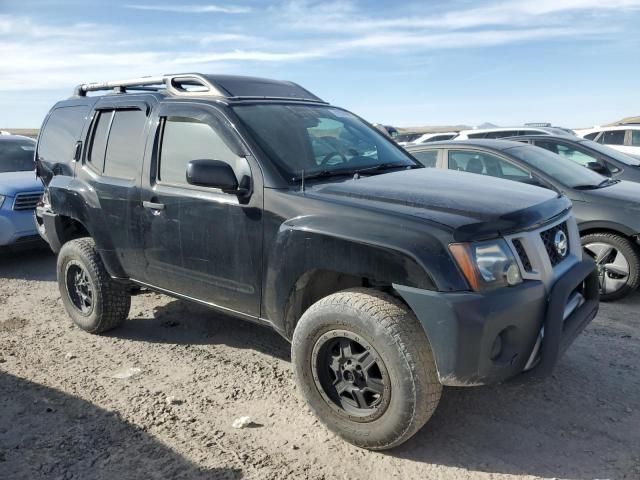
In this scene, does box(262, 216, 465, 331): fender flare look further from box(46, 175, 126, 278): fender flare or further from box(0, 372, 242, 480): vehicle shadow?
box(46, 175, 126, 278): fender flare

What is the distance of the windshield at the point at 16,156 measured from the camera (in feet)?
27.8

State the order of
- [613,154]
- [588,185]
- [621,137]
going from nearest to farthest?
1. [588,185]
2. [613,154]
3. [621,137]

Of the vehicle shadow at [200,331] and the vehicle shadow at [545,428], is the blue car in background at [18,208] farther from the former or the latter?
the vehicle shadow at [545,428]

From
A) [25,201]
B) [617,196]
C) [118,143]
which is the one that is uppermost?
[118,143]

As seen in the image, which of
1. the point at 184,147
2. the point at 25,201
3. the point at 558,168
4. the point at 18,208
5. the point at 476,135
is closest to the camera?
the point at 184,147

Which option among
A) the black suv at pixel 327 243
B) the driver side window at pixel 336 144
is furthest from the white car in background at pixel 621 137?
the driver side window at pixel 336 144

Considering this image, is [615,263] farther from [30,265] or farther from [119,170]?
[30,265]

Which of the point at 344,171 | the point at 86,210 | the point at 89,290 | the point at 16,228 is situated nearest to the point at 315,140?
the point at 344,171

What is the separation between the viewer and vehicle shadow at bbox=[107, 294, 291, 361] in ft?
14.9

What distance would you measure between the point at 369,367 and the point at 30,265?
20.4ft

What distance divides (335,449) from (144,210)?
2088mm

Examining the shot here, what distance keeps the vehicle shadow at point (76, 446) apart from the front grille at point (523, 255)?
5.79 ft

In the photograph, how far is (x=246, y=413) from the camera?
3.46 meters

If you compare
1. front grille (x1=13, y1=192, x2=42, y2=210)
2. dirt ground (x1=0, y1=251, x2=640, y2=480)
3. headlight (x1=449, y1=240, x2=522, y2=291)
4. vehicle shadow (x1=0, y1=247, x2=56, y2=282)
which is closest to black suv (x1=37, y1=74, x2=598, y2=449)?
headlight (x1=449, y1=240, x2=522, y2=291)
